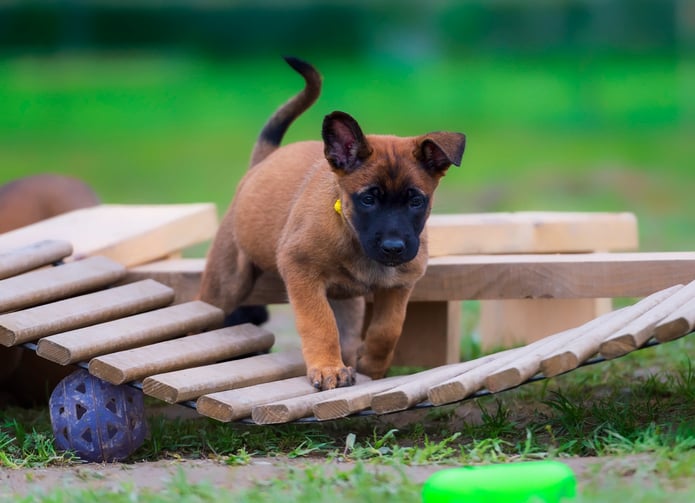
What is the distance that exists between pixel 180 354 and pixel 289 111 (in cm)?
152

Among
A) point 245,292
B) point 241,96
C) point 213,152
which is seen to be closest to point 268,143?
point 245,292

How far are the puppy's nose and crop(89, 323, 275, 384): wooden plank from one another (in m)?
0.81

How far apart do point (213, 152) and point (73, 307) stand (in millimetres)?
11349

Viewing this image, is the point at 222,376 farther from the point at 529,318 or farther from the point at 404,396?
→ the point at 529,318

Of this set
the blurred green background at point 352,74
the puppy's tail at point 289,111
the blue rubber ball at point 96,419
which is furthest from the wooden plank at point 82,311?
the blurred green background at point 352,74

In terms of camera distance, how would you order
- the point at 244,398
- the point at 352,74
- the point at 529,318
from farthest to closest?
1. the point at 352,74
2. the point at 529,318
3. the point at 244,398

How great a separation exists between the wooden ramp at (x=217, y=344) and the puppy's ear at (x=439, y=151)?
736 mm

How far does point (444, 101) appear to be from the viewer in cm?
1741

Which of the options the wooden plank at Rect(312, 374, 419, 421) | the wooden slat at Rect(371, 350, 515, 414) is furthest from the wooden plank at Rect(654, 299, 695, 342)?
the wooden plank at Rect(312, 374, 419, 421)

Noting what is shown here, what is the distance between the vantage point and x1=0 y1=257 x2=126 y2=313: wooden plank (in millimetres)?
4727

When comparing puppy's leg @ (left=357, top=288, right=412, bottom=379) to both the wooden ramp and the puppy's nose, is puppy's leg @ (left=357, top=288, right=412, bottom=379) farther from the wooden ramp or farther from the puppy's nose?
the puppy's nose

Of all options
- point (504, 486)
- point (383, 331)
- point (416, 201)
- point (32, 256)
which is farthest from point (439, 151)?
point (32, 256)

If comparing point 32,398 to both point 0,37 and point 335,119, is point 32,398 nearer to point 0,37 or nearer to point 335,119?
point 335,119

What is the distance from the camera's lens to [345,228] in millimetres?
4762
